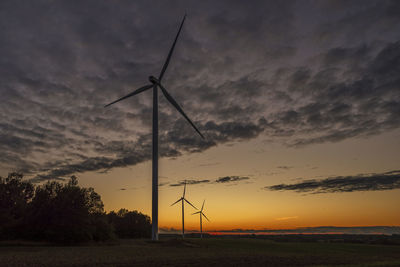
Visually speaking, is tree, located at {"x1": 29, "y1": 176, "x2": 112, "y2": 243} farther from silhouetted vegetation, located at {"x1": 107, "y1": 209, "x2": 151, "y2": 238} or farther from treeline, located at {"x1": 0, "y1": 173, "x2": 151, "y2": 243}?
silhouetted vegetation, located at {"x1": 107, "y1": 209, "x2": 151, "y2": 238}

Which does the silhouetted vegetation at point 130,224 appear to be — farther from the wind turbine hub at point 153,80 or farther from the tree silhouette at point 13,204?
the wind turbine hub at point 153,80

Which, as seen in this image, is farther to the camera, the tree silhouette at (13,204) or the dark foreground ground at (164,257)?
the tree silhouette at (13,204)

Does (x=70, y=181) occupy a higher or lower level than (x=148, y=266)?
higher

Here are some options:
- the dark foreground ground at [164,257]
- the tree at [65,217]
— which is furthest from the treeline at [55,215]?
the dark foreground ground at [164,257]

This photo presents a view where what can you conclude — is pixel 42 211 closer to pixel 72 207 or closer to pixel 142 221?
pixel 72 207

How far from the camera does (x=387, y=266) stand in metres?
30.1

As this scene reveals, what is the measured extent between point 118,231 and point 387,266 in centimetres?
14503

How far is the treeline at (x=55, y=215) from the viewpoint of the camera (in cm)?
7769

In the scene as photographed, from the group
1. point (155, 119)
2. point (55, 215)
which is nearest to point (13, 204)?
point (55, 215)

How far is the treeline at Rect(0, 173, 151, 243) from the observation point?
77.7 m

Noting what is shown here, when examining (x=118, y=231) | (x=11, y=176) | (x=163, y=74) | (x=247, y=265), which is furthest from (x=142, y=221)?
(x=247, y=265)

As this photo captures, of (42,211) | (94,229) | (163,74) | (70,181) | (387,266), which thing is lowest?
(387,266)

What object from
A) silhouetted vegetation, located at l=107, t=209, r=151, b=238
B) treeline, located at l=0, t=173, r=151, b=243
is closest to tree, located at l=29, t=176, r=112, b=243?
treeline, located at l=0, t=173, r=151, b=243

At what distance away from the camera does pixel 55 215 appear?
80750mm
